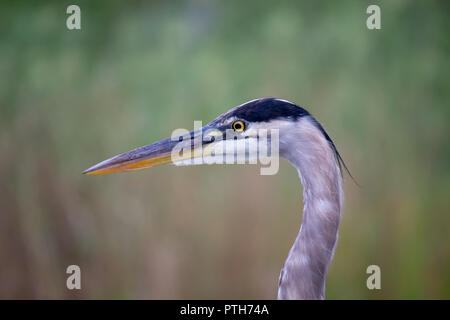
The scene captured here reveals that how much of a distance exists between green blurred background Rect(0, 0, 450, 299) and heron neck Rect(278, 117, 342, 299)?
1.13m

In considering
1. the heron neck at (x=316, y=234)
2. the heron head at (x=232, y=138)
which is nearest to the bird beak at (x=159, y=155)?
the heron head at (x=232, y=138)

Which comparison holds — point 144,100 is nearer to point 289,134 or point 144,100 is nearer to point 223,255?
point 223,255

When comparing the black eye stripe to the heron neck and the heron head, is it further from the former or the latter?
the heron neck

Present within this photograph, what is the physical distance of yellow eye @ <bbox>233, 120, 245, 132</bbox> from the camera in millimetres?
1016

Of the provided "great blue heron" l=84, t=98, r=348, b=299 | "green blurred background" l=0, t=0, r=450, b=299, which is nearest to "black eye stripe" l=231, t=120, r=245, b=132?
"great blue heron" l=84, t=98, r=348, b=299

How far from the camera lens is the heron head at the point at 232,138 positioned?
3.25 feet

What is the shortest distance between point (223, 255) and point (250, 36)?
126 centimetres

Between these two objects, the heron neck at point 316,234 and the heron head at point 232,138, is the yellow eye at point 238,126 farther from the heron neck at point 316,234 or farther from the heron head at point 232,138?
the heron neck at point 316,234

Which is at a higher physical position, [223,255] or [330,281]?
[223,255]

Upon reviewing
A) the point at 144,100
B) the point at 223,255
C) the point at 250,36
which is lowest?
the point at 223,255

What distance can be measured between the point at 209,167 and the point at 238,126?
1115 millimetres

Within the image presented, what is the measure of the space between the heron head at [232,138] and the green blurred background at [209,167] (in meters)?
1.04
